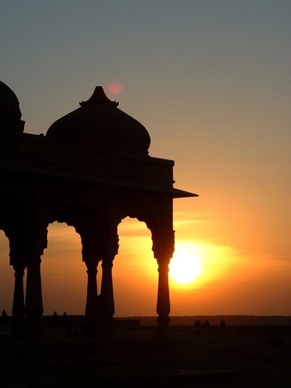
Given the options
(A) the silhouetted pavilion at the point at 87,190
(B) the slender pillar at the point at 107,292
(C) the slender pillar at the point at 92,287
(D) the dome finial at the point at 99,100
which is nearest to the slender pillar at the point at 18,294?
(A) the silhouetted pavilion at the point at 87,190

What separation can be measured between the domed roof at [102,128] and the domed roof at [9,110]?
2.27 metres

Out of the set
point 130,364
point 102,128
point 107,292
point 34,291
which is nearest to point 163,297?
point 107,292

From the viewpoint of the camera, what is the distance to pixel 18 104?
2142cm

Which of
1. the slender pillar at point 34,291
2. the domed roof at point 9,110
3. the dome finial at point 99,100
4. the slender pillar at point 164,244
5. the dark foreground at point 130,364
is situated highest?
the dome finial at point 99,100

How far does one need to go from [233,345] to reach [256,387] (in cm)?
948

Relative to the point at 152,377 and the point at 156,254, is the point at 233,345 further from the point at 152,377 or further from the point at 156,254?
the point at 152,377

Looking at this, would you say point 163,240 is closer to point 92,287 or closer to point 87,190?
point 92,287

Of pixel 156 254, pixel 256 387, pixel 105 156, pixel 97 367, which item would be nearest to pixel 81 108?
pixel 105 156

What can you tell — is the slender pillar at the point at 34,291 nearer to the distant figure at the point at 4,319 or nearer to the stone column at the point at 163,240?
the stone column at the point at 163,240

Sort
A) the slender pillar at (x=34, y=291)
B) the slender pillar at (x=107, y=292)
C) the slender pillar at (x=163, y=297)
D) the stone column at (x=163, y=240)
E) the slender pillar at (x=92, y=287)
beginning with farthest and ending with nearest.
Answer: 1. the slender pillar at (x=92, y=287)
2. the stone column at (x=163, y=240)
3. the slender pillar at (x=163, y=297)
4. the slender pillar at (x=107, y=292)
5. the slender pillar at (x=34, y=291)

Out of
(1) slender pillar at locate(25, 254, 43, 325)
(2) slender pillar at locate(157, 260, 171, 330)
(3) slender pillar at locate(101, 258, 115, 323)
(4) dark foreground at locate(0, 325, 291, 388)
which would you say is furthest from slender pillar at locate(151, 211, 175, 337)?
(1) slender pillar at locate(25, 254, 43, 325)

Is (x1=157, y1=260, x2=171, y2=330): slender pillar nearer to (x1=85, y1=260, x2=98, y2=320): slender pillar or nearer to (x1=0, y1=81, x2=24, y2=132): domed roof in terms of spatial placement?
(x1=85, y1=260, x2=98, y2=320): slender pillar

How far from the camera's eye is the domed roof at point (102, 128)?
23203 mm

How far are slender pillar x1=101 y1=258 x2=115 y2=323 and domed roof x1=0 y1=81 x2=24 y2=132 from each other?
3.87 m
